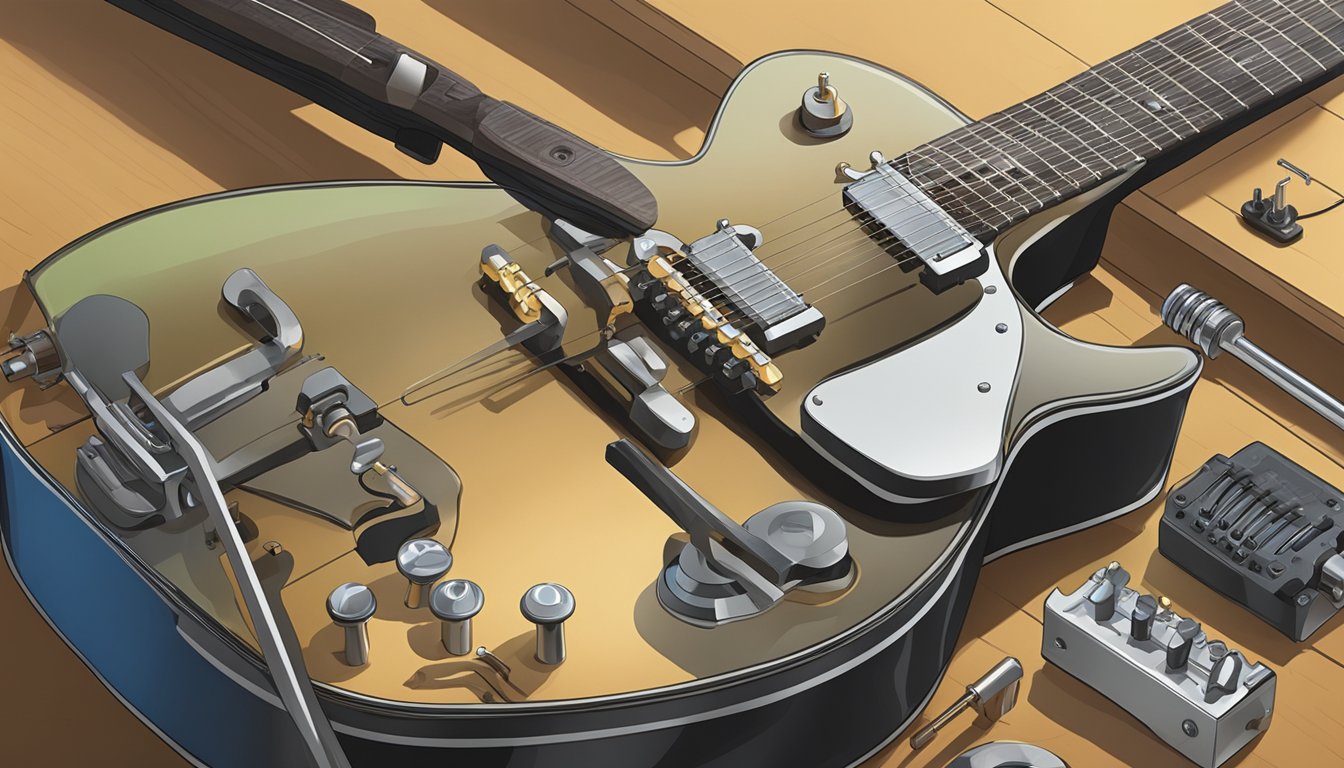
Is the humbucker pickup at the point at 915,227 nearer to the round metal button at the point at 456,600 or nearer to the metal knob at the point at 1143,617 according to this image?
the metal knob at the point at 1143,617

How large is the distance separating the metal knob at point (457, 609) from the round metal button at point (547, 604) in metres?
0.03

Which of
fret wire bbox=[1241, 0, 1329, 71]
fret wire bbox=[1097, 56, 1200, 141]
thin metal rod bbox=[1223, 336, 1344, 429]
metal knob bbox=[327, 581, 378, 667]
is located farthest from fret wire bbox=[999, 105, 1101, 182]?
metal knob bbox=[327, 581, 378, 667]

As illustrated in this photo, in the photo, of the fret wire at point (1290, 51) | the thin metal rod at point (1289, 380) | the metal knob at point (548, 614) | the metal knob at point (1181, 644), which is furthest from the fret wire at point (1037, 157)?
the metal knob at point (548, 614)

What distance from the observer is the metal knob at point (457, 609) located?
116 cm

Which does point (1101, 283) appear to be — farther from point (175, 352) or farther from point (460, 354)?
point (175, 352)

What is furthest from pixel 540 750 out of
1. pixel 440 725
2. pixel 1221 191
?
pixel 1221 191

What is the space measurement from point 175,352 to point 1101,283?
913 millimetres

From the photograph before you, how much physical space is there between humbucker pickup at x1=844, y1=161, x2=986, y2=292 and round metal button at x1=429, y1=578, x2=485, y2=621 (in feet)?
Answer: 1.70

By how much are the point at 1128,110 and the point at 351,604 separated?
3.04ft

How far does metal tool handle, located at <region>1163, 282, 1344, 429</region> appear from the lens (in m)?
1.49

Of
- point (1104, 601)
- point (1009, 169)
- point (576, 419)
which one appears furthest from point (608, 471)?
point (1009, 169)

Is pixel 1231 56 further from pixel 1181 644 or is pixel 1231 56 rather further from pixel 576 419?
pixel 576 419

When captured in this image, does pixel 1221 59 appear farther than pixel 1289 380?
Yes

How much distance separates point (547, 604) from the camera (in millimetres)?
1159
